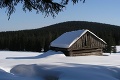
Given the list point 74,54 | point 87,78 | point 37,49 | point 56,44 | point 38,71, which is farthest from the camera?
point 37,49

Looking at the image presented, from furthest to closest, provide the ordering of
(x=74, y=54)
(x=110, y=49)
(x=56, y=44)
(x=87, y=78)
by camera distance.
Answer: (x=110, y=49), (x=56, y=44), (x=74, y=54), (x=87, y=78)

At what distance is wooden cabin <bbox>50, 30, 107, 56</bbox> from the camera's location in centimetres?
2825

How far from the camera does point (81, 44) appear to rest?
2866 cm

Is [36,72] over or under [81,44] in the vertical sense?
under

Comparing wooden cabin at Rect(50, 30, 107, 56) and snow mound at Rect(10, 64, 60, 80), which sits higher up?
wooden cabin at Rect(50, 30, 107, 56)

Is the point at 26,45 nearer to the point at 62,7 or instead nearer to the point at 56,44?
the point at 56,44

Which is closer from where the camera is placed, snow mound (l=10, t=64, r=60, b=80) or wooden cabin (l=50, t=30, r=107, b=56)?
snow mound (l=10, t=64, r=60, b=80)

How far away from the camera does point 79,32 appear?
29.3 m

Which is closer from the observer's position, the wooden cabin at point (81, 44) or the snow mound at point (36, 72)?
the snow mound at point (36, 72)

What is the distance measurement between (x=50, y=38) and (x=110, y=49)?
79.7 feet

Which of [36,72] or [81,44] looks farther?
[81,44]

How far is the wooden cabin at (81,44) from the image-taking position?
28.2 metres

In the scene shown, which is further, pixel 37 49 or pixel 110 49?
pixel 37 49

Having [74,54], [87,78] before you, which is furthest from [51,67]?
[74,54]
